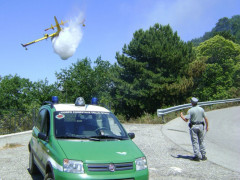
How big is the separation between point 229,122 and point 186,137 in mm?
6087

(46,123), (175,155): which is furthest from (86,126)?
(175,155)

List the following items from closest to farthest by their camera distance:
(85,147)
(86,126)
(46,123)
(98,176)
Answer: (98,176)
(85,147)
(86,126)
(46,123)

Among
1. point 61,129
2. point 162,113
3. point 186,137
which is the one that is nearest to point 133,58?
point 162,113

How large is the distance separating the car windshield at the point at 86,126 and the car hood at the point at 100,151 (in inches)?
9.8

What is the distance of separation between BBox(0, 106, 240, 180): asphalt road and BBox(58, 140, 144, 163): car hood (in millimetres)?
2008

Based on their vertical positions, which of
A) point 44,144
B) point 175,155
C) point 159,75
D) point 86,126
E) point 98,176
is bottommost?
point 175,155

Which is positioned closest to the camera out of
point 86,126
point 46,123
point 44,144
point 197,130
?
point 44,144

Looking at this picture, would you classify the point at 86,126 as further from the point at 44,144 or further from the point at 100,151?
the point at 100,151

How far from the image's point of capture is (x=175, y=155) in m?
9.25

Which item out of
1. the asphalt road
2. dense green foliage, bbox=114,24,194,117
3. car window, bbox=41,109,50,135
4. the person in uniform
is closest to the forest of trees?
dense green foliage, bbox=114,24,194,117

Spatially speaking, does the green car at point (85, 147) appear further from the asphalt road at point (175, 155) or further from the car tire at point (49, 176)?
the asphalt road at point (175, 155)

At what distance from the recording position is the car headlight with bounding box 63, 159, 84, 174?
4.45 metres

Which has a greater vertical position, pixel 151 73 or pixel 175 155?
pixel 151 73

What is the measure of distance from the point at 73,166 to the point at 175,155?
5485mm
